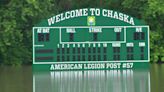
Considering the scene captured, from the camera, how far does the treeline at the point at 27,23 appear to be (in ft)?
104

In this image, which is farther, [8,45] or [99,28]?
[8,45]

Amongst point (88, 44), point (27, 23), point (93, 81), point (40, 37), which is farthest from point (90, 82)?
point (27, 23)

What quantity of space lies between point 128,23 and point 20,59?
9.10 m

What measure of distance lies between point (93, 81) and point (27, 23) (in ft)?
46.7

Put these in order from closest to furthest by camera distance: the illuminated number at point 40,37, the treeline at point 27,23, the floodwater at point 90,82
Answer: the floodwater at point 90,82 → the illuminated number at point 40,37 → the treeline at point 27,23

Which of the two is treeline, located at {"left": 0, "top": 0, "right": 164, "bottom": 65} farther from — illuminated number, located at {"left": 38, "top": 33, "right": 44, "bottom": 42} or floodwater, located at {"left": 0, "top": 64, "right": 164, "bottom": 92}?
floodwater, located at {"left": 0, "top": 64, "right": 164, "bottom": 92}

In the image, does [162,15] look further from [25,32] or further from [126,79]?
[126,79]

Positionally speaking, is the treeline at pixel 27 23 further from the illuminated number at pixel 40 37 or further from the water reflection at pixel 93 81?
the water reflection at pixel 93 81

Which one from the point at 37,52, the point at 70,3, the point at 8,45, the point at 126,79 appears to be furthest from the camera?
the point at 70,3

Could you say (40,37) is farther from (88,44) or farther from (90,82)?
(90,82)

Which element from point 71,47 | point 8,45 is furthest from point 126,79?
point 8,45

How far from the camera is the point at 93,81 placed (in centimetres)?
2047

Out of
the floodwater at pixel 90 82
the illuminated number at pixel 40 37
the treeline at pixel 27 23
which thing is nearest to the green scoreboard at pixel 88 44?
the illuminated number at pixel 40 37

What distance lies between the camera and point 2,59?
32.7 metres
